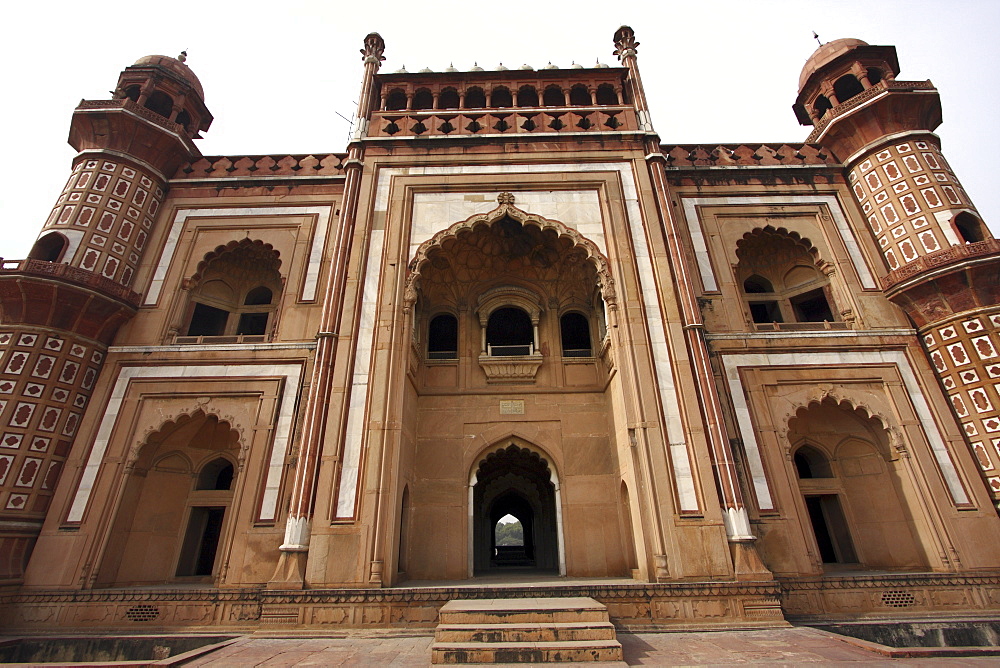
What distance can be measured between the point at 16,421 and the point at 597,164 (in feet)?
43.5

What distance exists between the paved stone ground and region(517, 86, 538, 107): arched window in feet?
42.4

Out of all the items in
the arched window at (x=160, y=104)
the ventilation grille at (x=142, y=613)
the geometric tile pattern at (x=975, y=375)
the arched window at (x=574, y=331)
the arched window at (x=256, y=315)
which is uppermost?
the arched window at (x=160, y=104)

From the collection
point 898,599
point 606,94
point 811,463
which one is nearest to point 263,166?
point 606,94

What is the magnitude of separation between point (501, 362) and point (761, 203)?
811 cm

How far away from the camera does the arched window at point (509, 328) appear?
44.6ft

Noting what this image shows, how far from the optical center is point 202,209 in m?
13.5

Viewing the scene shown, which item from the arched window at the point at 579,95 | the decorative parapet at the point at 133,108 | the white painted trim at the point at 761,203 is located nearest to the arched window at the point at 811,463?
the white painted trim at the point at 761,203

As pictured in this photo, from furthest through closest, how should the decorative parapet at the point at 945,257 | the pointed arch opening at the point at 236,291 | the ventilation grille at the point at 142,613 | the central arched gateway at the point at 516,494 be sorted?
the pointed arch opening at the point at 236,291
the central arched gateway at the point at 516,494
the decorative parapet at the point at 945,257
the ventilation grille at the point at 142,613

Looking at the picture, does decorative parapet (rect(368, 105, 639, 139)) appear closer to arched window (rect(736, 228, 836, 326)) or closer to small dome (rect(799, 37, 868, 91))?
arched window (rect(736, 228, 836, 326))

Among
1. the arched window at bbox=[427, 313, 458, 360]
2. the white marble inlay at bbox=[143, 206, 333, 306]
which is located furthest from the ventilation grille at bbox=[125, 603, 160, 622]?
the arched window at bbox=[427, 313, 458, 360]

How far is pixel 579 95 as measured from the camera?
1447 cm

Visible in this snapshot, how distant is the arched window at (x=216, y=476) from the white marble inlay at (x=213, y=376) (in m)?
1.92

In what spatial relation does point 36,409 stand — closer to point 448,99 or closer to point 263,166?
point 263,166

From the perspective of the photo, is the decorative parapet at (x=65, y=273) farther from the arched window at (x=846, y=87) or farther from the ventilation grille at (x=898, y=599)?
the arched window at (x=846, y=87)
